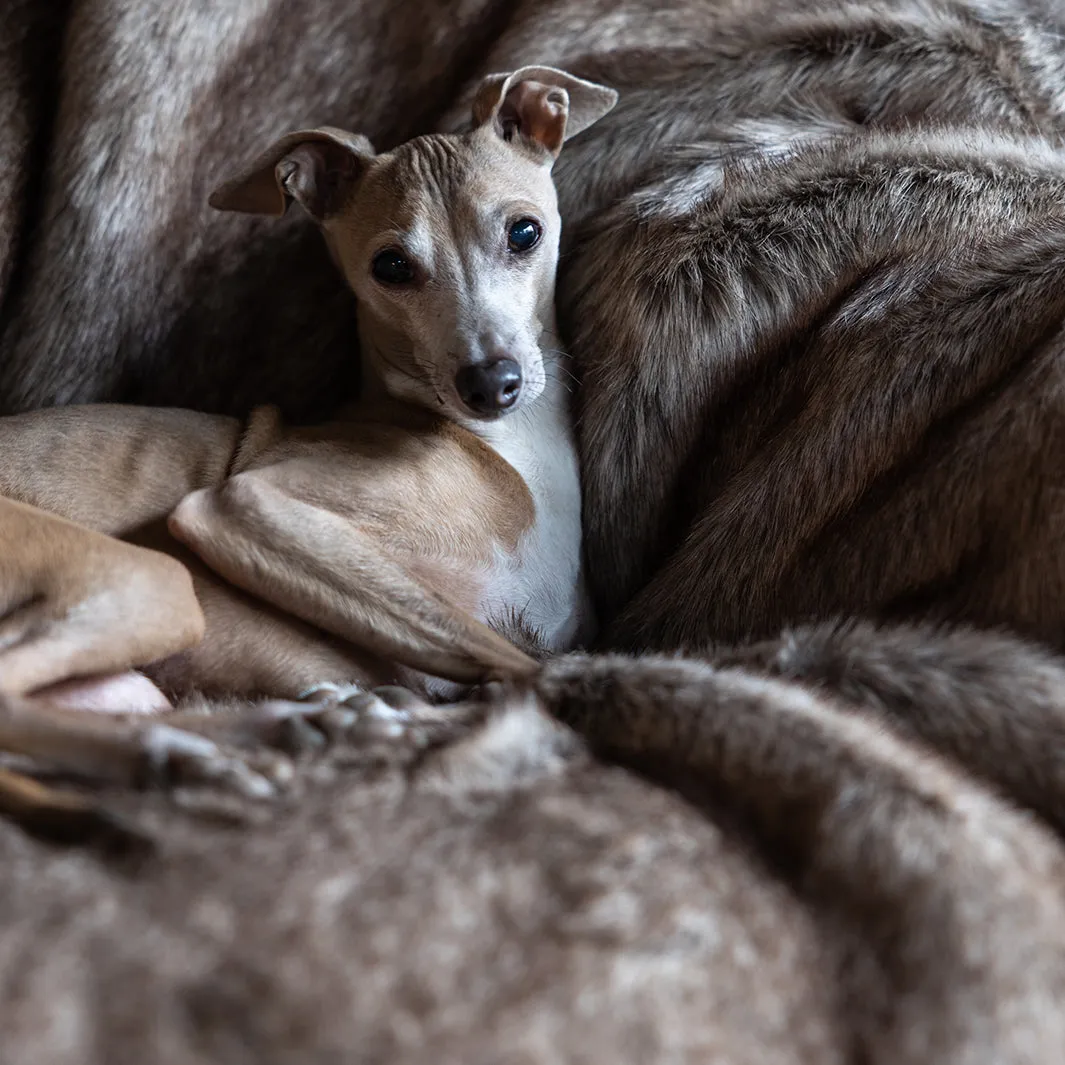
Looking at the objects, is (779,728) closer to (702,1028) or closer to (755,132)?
(702,1028)

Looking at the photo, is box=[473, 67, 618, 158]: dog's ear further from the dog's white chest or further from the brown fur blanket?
the dog's white chest

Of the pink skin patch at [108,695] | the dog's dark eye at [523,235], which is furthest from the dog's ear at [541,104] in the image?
the pink skin patch at [108,695]

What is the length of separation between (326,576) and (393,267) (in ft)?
1.69

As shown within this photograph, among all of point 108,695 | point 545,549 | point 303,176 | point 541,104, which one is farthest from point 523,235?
point 108,695

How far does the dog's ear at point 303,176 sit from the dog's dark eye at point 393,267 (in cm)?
16

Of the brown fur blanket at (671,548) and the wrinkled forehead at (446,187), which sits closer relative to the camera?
the brown fur blanket at (671,548)

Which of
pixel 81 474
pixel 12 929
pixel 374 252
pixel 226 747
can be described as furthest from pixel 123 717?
pixel 374 252

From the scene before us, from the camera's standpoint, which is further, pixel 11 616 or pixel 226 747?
pixel 11 616

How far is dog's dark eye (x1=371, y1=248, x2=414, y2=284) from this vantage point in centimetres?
185

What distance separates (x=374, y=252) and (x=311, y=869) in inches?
45.0

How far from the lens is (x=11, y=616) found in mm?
1502

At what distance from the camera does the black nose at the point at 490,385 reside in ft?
5.59

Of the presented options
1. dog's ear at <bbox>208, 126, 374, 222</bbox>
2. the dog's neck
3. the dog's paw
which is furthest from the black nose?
the dog's paw

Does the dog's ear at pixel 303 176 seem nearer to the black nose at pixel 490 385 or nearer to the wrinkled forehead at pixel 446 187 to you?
the wrinkled forehead at pixel 446 187
